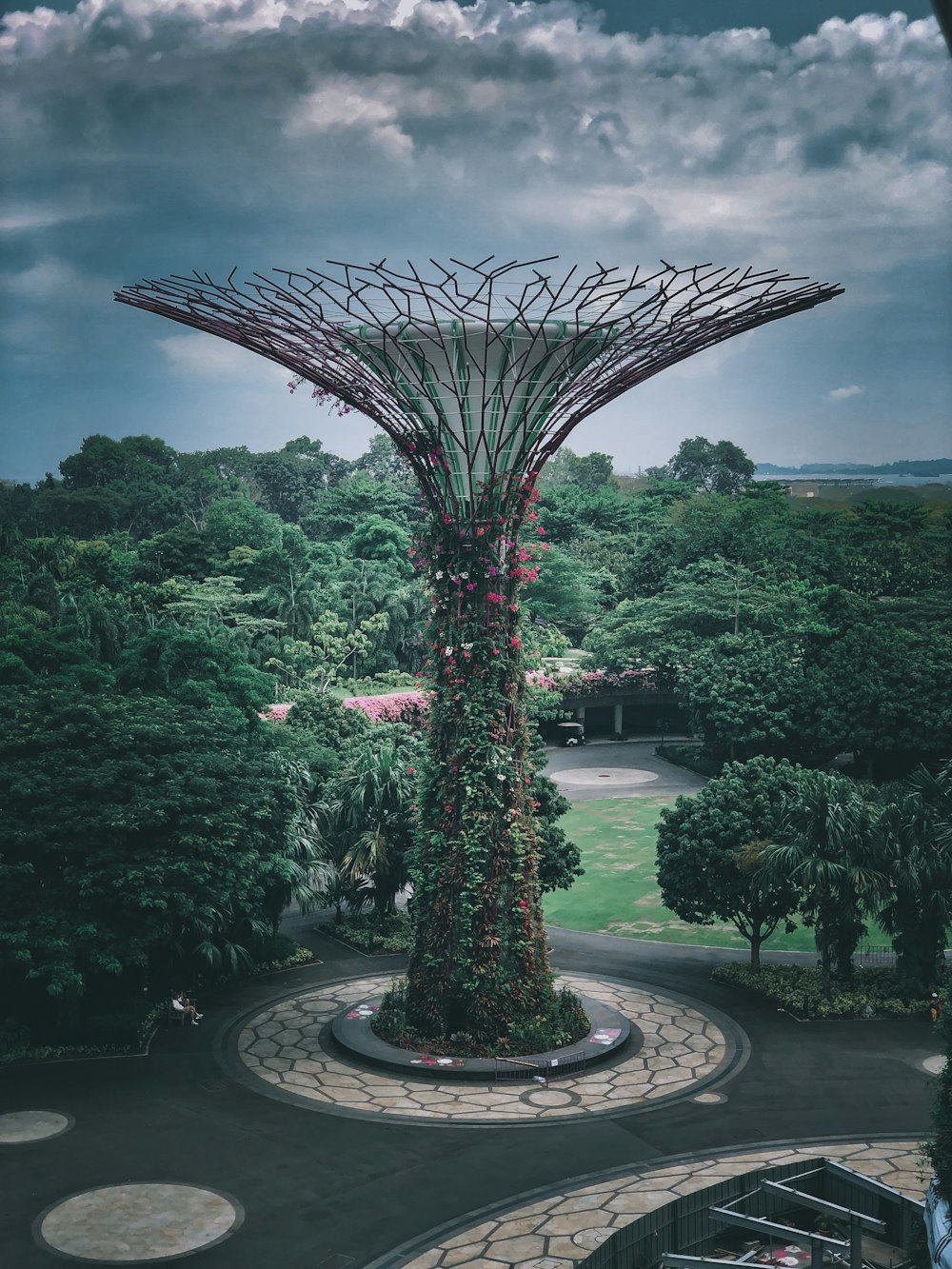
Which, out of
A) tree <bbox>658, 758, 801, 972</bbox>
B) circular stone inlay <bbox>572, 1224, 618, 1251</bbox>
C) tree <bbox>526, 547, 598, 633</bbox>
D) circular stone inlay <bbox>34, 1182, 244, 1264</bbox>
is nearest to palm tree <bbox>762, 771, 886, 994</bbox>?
tree <bbox>658, 758, 801, 972</bbox>

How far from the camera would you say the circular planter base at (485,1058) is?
19.9m

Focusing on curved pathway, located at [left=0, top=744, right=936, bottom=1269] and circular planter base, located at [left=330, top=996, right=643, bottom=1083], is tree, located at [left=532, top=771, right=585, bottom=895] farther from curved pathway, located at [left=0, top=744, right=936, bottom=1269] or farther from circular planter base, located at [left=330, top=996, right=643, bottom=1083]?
circular planter base, located at [left=330, top=996, right=643, bottom=1083]

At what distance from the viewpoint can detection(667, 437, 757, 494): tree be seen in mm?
103688

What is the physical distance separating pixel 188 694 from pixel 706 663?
883 inches

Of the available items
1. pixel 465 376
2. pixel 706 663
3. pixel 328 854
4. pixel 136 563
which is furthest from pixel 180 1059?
pixel 136 563

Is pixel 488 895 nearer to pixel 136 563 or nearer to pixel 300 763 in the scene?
pixel 300 763

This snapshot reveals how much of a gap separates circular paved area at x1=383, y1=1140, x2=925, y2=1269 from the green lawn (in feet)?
35.3

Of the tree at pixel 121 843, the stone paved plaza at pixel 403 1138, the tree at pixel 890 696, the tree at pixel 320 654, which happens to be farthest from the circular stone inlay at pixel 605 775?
the tree at pixel 121 843

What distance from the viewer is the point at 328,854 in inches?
1092

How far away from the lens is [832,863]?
22781 mm

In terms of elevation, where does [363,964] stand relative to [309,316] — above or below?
below

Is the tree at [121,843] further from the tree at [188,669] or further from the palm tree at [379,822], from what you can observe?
the tree at [188,669]

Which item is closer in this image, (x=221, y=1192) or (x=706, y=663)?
(x=221, y=1192)

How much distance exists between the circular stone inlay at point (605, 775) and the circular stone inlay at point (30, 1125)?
29.3 metres
